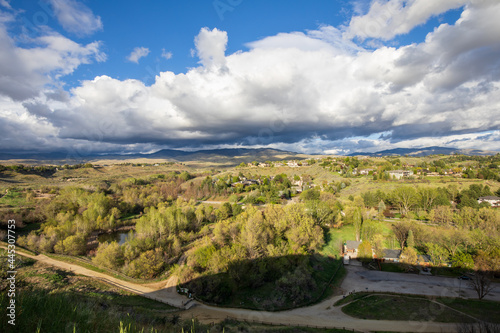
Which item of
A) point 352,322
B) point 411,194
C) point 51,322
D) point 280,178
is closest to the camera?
point 51,322

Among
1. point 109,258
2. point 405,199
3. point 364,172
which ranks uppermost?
point 364,172

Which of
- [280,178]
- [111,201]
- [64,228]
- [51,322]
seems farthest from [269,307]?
[280,178]

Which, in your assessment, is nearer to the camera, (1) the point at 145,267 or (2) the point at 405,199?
(1) the point at 145,267

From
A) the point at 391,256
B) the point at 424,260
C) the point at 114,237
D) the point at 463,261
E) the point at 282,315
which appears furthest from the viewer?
the point at 114,237

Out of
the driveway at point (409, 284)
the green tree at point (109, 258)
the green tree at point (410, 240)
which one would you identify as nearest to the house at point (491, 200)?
the green tree at point (410, 240)

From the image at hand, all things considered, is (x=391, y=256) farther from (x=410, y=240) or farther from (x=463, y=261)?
(x=463, y=261)

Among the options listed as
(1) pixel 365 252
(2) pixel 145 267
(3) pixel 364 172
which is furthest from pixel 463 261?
(3) pixel 364 172

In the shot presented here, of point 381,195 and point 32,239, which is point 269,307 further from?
point 381,195

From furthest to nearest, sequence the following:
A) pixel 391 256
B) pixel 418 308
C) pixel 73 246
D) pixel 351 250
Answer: pixel 351 250, pixel 73 246, pixel 391 256, pixel 418 308
